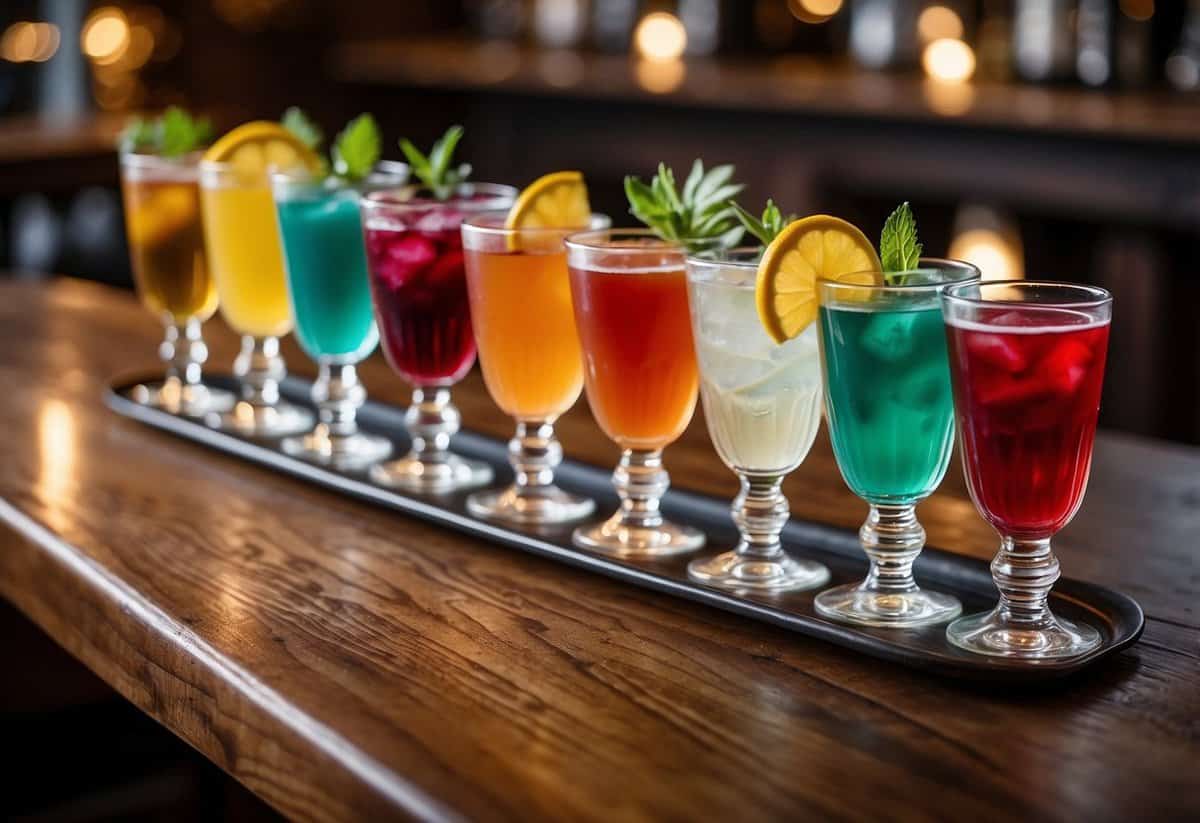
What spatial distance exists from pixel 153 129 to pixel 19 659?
0.93 meters

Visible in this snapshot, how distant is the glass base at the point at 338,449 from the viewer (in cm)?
169

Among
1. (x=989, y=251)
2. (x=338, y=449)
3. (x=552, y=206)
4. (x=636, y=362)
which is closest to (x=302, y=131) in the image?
(x=338, y=449)

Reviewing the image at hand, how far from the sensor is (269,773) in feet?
3.52

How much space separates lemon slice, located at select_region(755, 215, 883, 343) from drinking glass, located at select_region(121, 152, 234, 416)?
0.96 metres

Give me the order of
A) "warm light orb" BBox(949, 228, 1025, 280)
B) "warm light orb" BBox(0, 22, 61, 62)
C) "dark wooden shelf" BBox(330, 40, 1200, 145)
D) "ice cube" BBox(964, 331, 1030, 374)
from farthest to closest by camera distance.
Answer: "warm light orb" BBox(0, 22, 61, 62), "warm light orb" BBox(949, 228, 1025, 280), "dark wooden shelf" BBox(330, 40, 1200, 145), "ice cube" BBox(964, 331, 1030, 374)

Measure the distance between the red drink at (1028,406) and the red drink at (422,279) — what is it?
60cm

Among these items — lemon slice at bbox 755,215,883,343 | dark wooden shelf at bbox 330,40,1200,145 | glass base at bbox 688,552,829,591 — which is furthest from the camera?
dark wooden shelf at bbox 330,40,1200,145

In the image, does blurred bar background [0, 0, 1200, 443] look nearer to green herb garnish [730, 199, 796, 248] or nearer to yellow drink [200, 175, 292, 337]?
yellow drink [200, 175, 292, 337]

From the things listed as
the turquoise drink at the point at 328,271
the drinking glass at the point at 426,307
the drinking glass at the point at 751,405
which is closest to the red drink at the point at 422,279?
the drinking glass at the point at 426,307

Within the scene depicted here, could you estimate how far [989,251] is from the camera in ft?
14.6

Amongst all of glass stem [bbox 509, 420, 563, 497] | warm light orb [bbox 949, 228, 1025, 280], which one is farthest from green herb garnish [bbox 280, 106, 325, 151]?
warm light orb [bbox 949, 228, 1025, 280]

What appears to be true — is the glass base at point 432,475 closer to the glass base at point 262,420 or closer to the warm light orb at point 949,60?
the glass base at point 262,420

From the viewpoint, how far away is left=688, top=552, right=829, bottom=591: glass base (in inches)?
50.4

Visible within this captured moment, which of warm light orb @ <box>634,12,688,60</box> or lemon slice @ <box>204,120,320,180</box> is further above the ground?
warm light orb @ <box>634,12,688,60</box>
